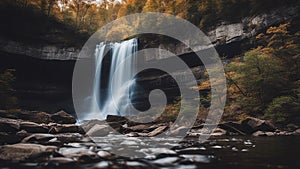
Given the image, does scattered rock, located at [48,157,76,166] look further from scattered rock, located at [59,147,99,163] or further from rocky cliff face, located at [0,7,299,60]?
rocky cliff face, located at [0,7,299,60]

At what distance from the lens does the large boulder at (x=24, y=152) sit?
4189 mm

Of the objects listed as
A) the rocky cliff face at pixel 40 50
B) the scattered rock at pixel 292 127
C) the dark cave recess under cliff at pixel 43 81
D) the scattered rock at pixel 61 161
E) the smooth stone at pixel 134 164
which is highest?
the rocky cliff face at pixel 40 50

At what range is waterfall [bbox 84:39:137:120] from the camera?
927 inches

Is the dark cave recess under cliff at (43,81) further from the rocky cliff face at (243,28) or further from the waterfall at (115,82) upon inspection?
the rocky cliff face at (243,28)

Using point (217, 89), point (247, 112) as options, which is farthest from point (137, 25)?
point (247, 112)

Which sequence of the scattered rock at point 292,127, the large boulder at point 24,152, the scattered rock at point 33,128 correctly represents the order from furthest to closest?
1. the scattered rock at point 33,128
2. the scattered rock at point 292,127
3. the large boulder at point 24,152

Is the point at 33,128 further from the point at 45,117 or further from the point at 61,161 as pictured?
the point at 61,161

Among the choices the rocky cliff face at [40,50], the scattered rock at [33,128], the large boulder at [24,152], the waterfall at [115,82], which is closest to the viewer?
the large boulder at [24,152]

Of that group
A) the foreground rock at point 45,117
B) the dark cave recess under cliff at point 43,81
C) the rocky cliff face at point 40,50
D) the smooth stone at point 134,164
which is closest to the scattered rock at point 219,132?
the smooth stone at point 134,164

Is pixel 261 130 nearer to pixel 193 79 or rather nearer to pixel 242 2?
pixel 193 79

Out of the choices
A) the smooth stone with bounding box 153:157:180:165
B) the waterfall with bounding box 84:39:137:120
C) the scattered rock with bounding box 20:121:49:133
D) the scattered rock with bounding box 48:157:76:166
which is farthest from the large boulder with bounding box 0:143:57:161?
the waterfall with bounding box 84:39:137:120

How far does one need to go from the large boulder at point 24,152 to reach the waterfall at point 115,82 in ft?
59.7

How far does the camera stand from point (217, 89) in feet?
51.6

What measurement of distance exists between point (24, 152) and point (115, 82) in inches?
801
